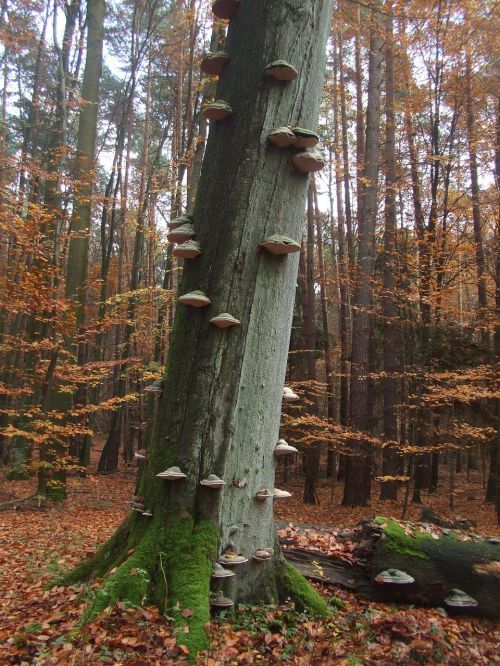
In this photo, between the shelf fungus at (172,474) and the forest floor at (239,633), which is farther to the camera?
the shelf fungus at (172,474)

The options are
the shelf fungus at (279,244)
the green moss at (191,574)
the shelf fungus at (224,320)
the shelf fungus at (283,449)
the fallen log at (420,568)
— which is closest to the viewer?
the green moss at (191,574)

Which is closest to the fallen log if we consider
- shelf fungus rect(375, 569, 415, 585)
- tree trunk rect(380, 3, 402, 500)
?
shelf fungus rect(375, 569, 415, 585)

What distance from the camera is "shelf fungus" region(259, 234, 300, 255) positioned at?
129 inches

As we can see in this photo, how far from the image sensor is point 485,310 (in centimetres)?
1095

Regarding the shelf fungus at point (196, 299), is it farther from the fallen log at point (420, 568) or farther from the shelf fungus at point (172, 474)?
the fallen log at point (420, 568)

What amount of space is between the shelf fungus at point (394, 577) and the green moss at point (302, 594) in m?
0.54

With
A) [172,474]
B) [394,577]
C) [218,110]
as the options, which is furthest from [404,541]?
[218,110]

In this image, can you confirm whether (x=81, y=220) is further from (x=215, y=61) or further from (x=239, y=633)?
(x=239, y=633)

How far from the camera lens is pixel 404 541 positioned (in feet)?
13.7

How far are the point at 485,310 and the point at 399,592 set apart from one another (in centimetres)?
865

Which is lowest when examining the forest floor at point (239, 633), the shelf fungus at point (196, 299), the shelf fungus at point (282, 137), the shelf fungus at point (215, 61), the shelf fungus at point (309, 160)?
the forest floor at point (239, 633)

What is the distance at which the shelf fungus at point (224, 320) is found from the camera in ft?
10.3

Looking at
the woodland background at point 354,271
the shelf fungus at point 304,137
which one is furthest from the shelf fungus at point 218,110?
the woodland background at point 354,271

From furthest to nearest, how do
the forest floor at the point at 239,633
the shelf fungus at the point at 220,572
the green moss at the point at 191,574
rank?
the shelf fungus at the point at 220,572
the green moss at the point at 191,574
the forest floor at the point at 239,633
